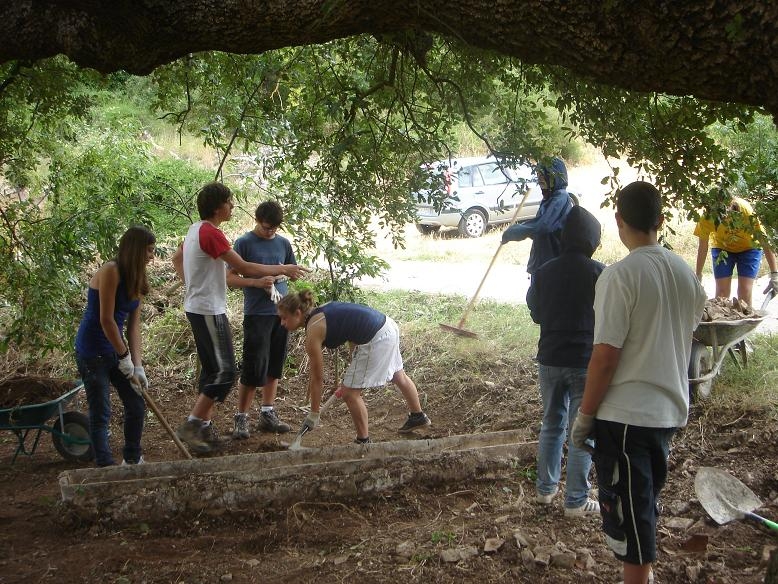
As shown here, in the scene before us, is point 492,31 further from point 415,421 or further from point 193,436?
point 193,436

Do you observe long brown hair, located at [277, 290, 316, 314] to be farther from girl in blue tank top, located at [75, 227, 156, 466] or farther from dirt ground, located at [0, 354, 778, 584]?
dirt ground, located at [0, 354, 778, 584]

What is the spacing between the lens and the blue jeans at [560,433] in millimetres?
4117

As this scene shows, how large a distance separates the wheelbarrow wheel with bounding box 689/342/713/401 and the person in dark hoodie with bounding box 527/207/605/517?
2014 millimetres

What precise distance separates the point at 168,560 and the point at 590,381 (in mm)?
2493

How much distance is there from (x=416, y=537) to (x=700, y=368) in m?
3.07

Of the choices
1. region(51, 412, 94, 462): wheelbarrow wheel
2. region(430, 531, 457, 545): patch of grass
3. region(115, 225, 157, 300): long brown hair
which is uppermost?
region(115, 225, 157, 300): long brown hair

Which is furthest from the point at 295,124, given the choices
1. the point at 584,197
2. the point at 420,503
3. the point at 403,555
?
the point at 584,197

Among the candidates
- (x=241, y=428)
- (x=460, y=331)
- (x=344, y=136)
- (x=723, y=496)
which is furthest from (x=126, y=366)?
(x=460, y=331)

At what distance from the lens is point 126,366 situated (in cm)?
492

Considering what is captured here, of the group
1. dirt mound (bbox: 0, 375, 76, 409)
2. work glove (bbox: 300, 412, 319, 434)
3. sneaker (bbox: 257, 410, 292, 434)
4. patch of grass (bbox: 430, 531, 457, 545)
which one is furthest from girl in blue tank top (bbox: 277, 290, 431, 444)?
dirt mound (bbox: 0, 375, 76, 409)

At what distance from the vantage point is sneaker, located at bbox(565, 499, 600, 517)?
167 inches

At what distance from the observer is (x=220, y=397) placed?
18.4ft

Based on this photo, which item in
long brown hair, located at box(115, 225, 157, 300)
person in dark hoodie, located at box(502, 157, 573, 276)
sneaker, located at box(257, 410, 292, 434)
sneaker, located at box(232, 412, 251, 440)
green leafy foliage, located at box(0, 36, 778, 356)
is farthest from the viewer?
sneaker, located at box(257, 410, 292, 434)

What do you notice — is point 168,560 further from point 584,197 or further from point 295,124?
point 584,197
